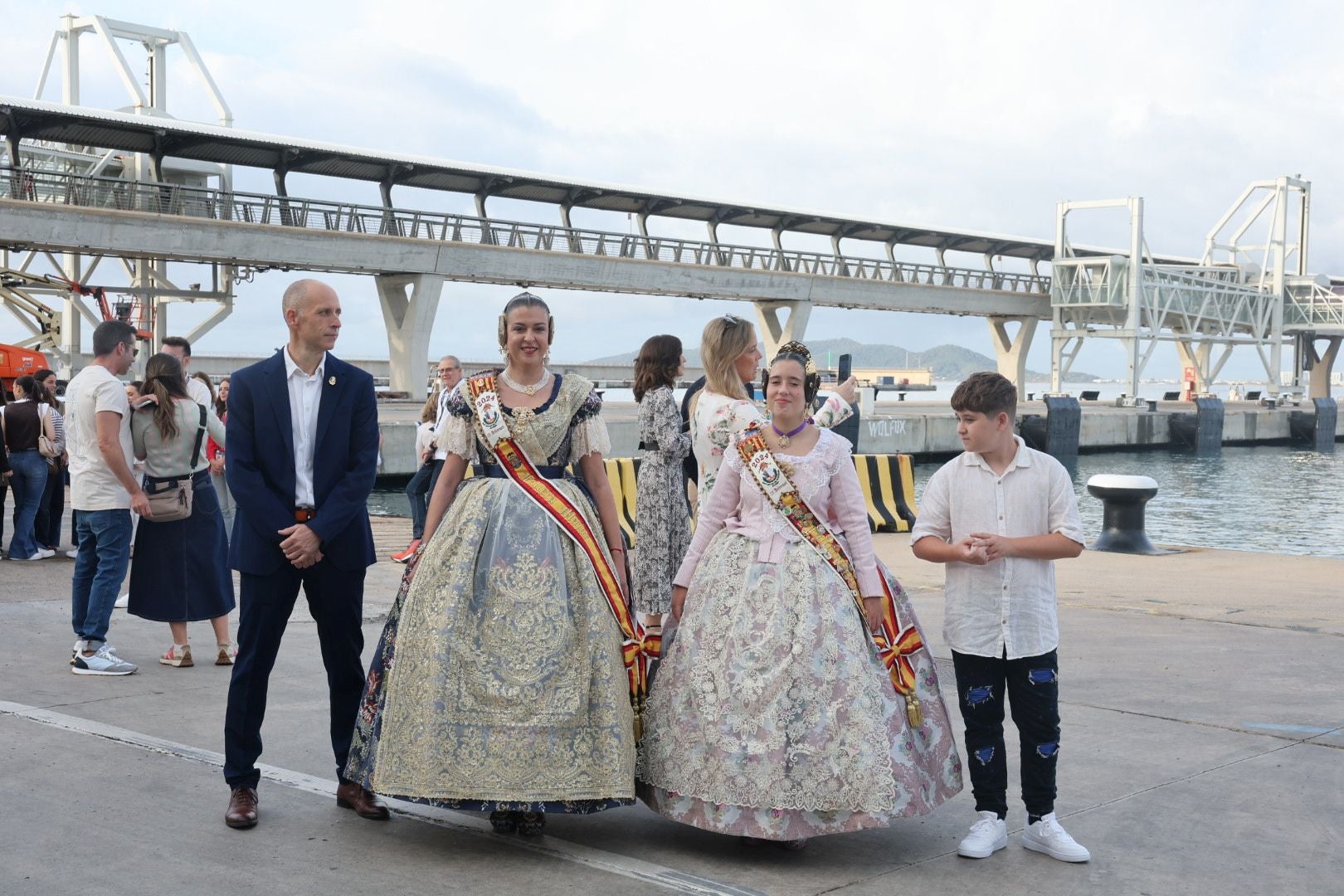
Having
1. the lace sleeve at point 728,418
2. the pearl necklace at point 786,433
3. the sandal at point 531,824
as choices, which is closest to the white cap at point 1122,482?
the lace sleeve at point 728,418

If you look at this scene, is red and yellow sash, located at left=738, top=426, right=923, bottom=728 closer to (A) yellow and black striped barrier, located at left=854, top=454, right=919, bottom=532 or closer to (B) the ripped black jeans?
(B) the ripped black jeans

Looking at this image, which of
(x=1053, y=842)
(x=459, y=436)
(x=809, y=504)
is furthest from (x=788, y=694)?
(x=459, y=436)

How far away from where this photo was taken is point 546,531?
4.26 meters

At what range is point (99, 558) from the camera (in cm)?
713

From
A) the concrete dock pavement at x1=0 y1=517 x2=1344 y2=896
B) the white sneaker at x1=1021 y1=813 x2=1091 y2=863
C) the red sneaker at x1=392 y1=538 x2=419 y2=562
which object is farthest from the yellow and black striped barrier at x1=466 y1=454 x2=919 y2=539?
the white sneaker at x1=1021 y1=813 x2=1091 y2=863

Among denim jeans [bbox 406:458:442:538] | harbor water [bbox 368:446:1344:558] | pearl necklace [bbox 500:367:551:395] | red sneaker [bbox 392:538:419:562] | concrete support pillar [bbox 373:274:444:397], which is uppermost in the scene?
concrete support pillar [bbox 373:274:444:397]

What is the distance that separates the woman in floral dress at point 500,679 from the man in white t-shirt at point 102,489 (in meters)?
3.23

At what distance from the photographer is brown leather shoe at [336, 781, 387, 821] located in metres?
4.44

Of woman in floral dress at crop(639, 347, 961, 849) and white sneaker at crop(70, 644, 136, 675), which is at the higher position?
woman in floral dress at crop(639, 347, 961, 849)

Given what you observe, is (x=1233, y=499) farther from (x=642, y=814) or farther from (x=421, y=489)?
(x=642, y=814)

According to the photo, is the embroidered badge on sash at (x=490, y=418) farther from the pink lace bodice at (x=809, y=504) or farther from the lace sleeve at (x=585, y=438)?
the pink lace bodice at (x=809, y=504)

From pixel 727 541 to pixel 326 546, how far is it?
1.44m

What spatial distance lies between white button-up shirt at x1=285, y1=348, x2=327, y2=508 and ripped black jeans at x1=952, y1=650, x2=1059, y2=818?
2.36 metres

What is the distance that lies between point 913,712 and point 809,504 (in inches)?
30.6
